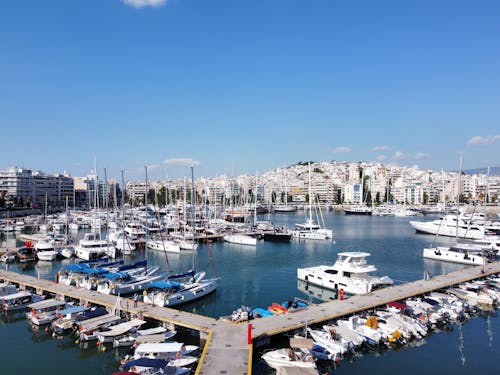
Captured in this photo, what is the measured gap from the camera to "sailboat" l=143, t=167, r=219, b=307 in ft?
79.1

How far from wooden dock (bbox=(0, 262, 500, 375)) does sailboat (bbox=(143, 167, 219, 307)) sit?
1.14 m

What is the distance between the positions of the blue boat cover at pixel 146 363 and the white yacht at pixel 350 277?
599 inches

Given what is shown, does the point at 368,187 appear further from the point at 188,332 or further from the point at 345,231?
the point at 188,332

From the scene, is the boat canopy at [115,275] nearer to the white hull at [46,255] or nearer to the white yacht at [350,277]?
the white yacht at [350,277]

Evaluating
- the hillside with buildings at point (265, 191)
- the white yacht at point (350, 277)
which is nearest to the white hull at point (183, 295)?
the white yacht at point (350, 277)

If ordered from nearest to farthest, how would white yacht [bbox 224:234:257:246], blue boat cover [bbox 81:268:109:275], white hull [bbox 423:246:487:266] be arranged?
blue boat cover [bbox 81:268:109:275] → white hull [bbox 423:246:487:266] → white yacht [bbox 224:234:257:246]

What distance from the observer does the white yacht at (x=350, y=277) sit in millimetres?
27219

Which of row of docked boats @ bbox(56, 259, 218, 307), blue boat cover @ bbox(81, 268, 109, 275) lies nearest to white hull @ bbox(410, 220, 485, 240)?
row of docked boats @ bbox(56, 259, 218, 307)

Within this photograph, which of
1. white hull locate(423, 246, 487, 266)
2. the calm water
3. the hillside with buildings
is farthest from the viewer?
the hillside with buildings

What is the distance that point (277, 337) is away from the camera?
63.4 feet

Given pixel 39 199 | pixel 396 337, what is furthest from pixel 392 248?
pixel 39 199

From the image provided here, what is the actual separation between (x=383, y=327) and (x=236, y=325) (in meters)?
7.41

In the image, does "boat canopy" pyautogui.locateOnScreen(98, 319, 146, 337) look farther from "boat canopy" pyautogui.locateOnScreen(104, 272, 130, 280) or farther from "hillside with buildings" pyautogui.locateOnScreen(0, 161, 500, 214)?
"hillside with buildings" pyautogui.locateOnScreen(0, 161, 500, 214)

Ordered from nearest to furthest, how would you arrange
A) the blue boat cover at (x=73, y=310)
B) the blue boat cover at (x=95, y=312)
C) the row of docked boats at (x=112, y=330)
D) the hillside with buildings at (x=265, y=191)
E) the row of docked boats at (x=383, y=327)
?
the row of docked boats at (x=112, y=330) < the row of docked boats at (x=383, y=327) < the blue boat cover at (x=95, y=312) < the blue boat cover at (x=73, y=310) < the hillside with buildings at (x=265, y=191)
